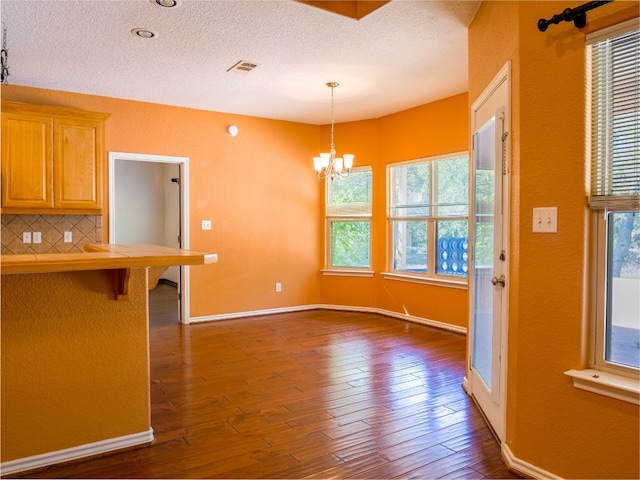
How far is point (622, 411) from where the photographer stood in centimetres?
177

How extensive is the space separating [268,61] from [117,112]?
2.12 metres

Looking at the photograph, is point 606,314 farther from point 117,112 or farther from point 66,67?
point 117,112

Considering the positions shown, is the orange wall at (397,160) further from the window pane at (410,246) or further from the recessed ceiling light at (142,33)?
the recessed ceiling light at (142,33)

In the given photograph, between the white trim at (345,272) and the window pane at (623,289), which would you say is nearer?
the window pane at (623,289)

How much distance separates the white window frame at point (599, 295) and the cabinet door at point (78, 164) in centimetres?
420

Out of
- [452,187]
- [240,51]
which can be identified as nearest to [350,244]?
[452,187]

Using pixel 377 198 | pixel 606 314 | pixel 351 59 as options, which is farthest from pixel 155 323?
pixel 606 314

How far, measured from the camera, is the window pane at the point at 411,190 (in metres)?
5.33

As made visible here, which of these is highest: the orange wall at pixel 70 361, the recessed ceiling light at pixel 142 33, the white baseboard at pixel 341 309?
the recessed ceiling light at pixel 142 33

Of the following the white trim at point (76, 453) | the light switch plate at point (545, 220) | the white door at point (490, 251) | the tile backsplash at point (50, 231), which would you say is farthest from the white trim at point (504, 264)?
the tile backsplash at point (50, 231)

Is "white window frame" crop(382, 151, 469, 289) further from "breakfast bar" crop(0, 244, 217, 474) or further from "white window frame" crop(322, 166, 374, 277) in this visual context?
"breakfast bar" crop(0, 244, 217, 474)

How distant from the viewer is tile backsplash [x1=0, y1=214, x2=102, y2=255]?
429 cm

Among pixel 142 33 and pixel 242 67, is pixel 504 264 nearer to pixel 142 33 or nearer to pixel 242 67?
pixel 242 67

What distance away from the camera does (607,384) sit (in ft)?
5.86
